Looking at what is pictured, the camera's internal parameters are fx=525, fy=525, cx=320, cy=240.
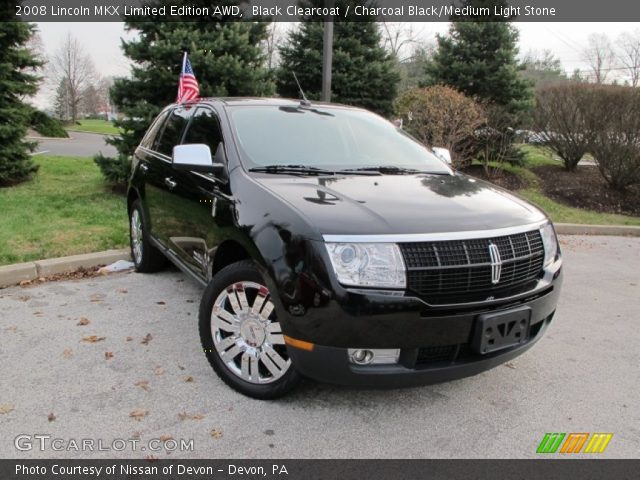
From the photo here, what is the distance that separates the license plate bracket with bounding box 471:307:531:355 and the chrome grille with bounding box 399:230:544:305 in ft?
0.34

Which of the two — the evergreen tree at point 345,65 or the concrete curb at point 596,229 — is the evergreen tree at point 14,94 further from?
the concrete curb at point 596,229

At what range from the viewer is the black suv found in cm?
250

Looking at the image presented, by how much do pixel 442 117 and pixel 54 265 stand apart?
7.92 metres

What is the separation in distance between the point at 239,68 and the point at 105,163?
269 centimetres

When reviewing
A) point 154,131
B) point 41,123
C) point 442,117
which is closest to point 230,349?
point 154,131

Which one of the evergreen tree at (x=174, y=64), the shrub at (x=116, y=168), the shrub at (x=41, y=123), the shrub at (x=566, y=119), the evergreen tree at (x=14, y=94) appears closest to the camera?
the evergreen tree at (x=174, y=64)

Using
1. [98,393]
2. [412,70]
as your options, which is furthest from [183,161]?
[412,70]

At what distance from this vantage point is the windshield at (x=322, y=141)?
3.59 m

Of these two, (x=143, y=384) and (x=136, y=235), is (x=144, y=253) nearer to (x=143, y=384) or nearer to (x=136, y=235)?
(x=136, y=235)

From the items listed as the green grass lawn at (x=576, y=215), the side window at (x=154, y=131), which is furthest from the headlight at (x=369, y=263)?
the green grass lawn at (x=576, y=215)

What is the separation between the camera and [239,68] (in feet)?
27.8
